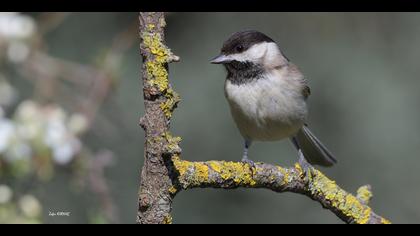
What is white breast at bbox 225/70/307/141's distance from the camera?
343cm

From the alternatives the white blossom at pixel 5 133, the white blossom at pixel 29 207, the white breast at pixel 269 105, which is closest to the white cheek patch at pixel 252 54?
the white breast at pixel 269 105

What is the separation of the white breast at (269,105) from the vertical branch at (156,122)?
1.61 m

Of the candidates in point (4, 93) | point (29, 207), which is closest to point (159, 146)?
point (29, 207)

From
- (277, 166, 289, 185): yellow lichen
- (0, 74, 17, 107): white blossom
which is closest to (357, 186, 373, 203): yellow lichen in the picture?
(277, 166, 289, 185): yellow lichen

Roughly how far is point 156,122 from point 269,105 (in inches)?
66.6

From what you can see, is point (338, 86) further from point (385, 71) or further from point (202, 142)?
point (202, 142)

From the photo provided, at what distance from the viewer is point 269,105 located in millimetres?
3432

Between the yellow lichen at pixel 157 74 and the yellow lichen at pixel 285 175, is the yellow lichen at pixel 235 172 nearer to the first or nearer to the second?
the yellow lichen at pixel 285 175

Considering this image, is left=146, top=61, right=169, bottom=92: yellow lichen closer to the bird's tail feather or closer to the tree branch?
the tree branch

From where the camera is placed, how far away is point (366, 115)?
4777 millimetres

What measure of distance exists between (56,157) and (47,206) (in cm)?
90

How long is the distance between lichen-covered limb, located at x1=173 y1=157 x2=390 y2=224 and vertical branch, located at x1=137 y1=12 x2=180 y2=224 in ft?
0.36
